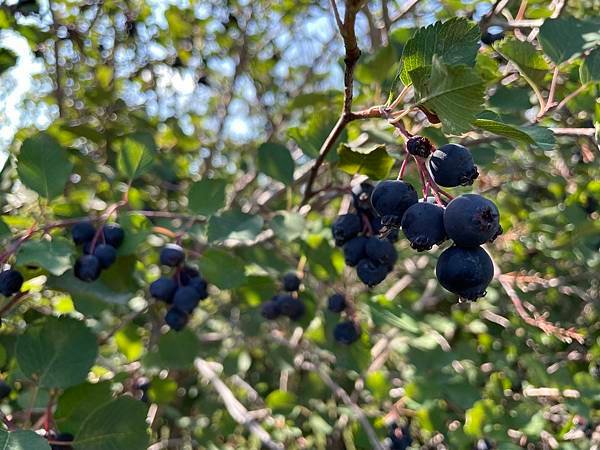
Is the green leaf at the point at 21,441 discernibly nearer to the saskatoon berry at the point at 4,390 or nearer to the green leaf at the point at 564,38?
the saskatoon berry at the point at 4,390

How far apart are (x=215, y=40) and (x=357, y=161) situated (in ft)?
7.38

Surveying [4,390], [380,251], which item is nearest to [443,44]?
[380,251]

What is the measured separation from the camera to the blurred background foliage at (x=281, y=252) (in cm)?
136

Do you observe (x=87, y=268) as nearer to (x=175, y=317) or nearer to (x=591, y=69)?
(x=175, y=317)

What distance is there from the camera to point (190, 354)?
5.77 ft

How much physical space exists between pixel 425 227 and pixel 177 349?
4.03ft

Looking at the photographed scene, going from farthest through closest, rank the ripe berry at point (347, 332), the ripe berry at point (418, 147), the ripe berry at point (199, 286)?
the ripe berry at point (347, 332) → the ripe berry at point (199, 286) → the ripe berry at point (418, 147)

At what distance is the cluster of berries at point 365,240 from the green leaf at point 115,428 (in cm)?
64

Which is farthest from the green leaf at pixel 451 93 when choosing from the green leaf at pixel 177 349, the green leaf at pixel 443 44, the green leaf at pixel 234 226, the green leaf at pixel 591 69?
the green leaf at pixel 177 349

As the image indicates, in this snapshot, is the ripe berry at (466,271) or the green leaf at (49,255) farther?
the green leaf at (49,255)

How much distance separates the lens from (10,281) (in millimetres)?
1225

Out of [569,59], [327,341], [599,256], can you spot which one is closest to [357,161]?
[569,59]

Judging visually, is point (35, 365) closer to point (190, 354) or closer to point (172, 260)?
point (172, 260)

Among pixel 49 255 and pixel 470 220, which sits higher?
pixel 470 220
